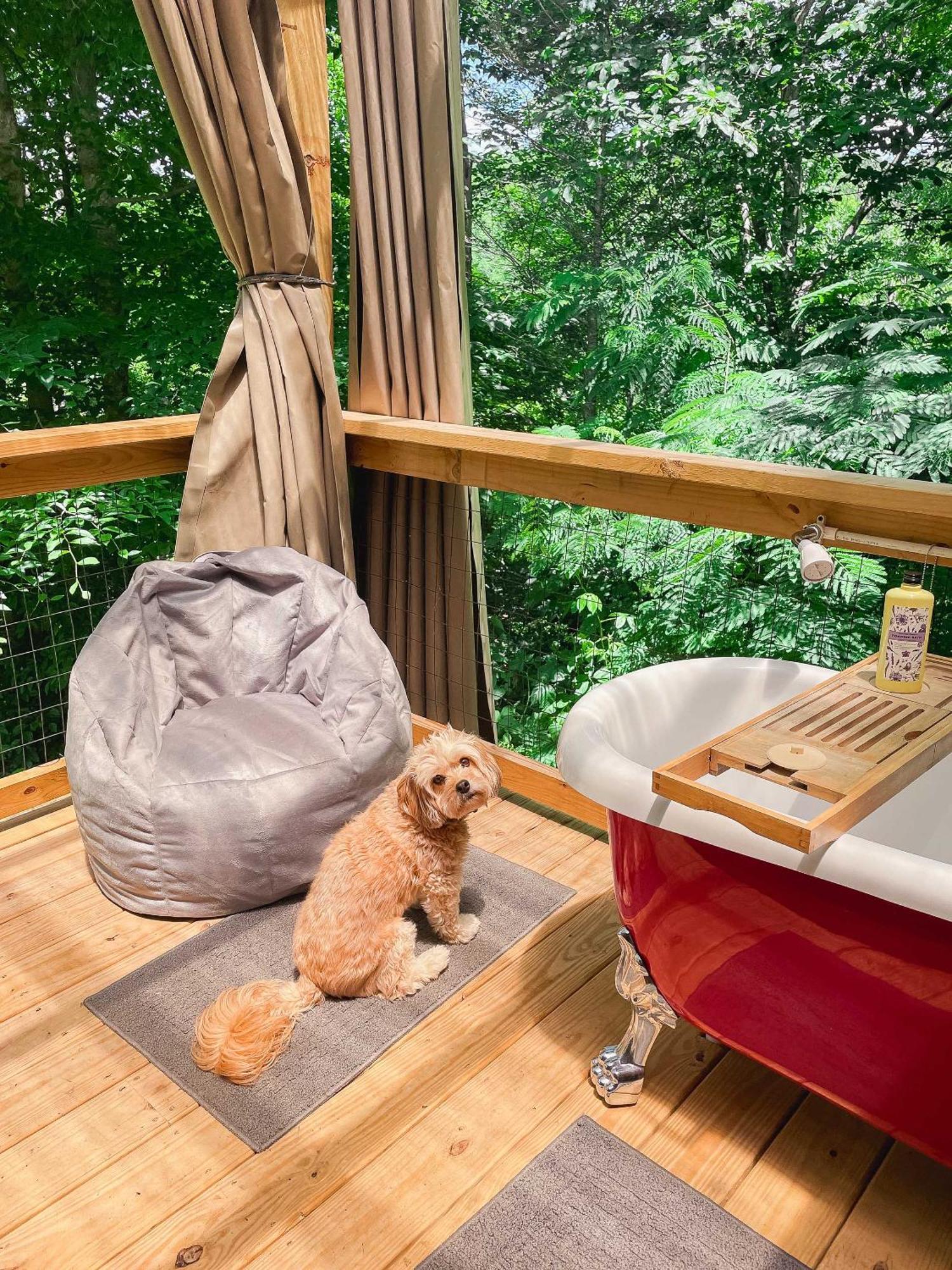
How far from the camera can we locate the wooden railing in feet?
5.31

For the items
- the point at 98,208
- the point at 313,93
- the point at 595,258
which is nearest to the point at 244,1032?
the point at 313,93

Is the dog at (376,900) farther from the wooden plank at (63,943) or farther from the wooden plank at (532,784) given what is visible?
the wooden plank at (532,784)

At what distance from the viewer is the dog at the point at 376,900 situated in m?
1.59

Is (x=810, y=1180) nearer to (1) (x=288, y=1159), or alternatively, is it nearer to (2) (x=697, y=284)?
(1) (x=288, y=1159)

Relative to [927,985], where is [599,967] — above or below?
below

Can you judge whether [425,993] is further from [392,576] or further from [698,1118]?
[392,576]

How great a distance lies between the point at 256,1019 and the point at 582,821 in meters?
1.04

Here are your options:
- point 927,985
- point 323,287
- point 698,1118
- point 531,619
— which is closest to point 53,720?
point 531,619

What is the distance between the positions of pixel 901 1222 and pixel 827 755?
2.29 ft

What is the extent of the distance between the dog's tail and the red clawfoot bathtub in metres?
0.56

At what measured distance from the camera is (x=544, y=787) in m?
2.39

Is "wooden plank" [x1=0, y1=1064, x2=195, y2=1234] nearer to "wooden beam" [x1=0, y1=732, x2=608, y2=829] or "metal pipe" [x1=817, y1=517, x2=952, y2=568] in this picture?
"wooden beam" [x1=0, y1=732, x2=608, y2=829]

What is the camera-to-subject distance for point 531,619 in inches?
187

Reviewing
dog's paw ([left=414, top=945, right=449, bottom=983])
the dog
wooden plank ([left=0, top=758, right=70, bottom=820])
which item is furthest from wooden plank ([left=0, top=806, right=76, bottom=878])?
dog's paw ([left=414, top=945, right=449, bottom=983])
